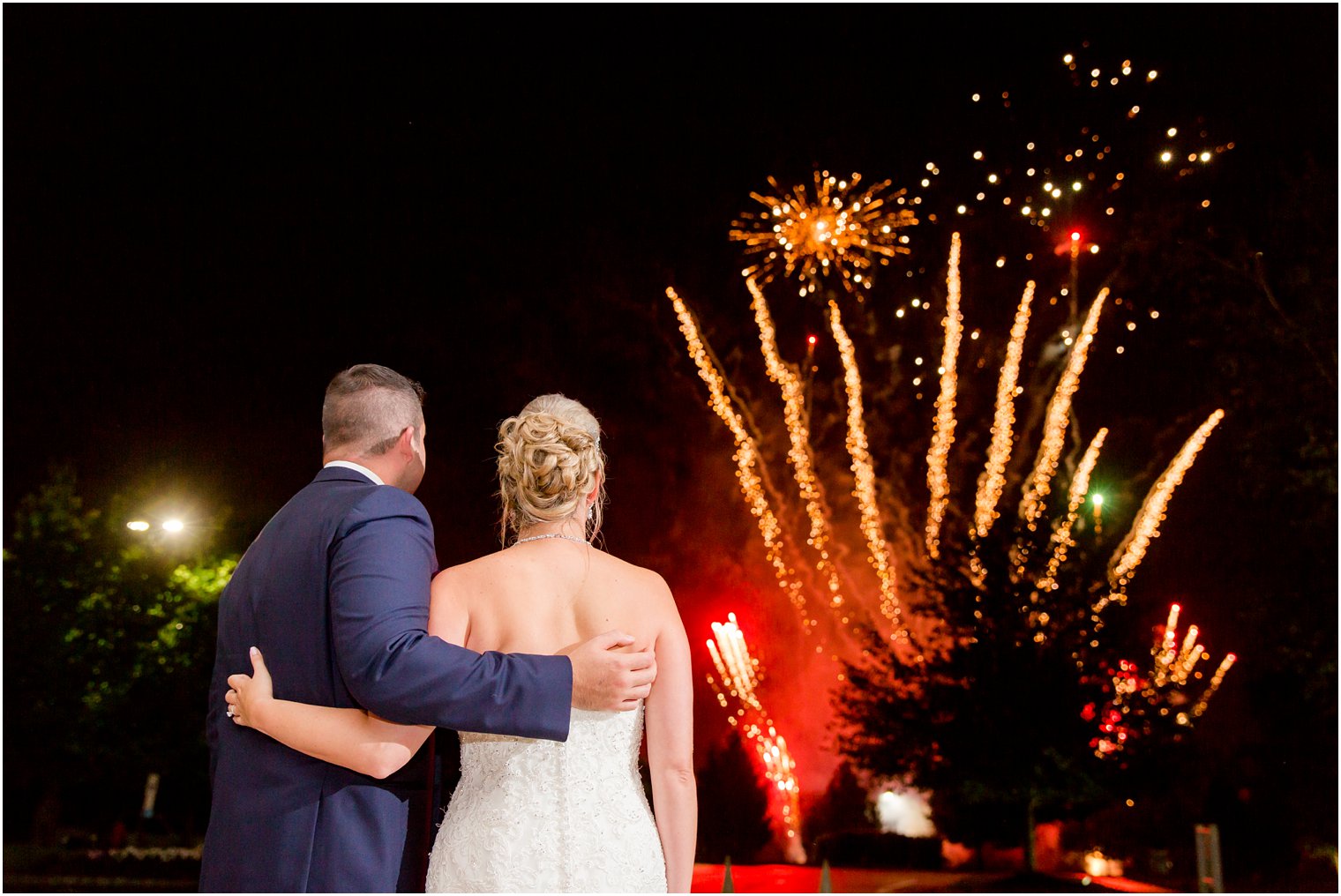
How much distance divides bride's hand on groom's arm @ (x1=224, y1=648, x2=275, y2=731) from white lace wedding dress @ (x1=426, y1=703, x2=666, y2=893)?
35.0 inches

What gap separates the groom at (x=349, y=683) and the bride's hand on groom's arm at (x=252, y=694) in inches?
1.3

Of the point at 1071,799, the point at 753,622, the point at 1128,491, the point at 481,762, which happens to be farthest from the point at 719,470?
the point at 481,762

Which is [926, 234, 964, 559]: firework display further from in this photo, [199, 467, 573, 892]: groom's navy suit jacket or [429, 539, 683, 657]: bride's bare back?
[199, 467, 573, 892]: groom's navy suit jacket

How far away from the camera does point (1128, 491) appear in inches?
926

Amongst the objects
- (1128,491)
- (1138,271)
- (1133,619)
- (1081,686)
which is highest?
(1138,271)

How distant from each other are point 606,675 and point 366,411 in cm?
111

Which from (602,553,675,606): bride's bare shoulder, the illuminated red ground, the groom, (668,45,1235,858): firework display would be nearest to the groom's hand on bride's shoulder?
the groom

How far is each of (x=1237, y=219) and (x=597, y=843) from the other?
2182 cm

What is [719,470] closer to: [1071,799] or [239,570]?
[1071,799]

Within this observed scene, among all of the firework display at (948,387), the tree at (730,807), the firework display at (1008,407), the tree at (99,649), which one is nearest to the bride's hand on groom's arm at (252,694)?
the firework display at (1008,407)

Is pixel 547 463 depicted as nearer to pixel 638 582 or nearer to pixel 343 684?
pixel 638 582

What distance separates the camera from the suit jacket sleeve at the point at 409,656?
2732mm

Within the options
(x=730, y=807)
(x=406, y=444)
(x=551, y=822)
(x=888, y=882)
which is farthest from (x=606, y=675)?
(x=730, y=807)

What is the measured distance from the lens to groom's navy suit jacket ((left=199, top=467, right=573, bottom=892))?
277 centimetres
